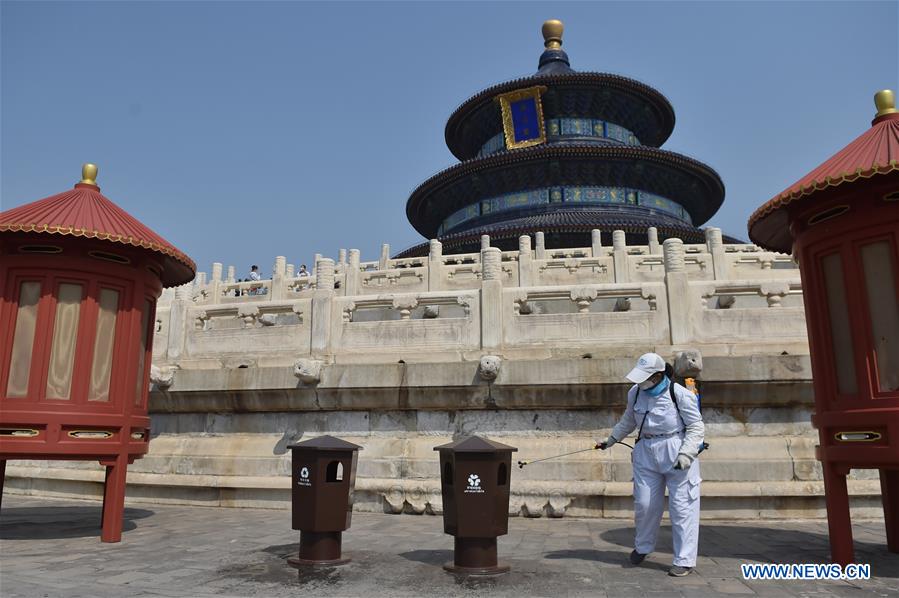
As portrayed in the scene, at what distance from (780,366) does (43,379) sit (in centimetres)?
897

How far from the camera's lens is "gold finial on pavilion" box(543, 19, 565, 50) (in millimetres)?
37562

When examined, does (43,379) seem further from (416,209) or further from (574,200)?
(416,209)

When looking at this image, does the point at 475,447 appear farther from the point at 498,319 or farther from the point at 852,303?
the point at 498,319

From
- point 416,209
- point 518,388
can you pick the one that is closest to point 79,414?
point 518,388

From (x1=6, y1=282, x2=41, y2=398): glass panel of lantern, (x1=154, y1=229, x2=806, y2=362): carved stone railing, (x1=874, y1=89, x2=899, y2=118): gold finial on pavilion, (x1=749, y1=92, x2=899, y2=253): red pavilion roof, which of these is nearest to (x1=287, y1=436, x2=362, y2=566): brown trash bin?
(x1=6, y1=282, x2=41, y2=398): glass panel of lantern

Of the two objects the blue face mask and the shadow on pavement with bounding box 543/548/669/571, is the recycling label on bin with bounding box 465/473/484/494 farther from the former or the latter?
the blue face mask

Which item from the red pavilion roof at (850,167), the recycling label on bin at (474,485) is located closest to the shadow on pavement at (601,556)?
the recycling label on bin at (474,485)

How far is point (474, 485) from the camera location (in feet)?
18.6

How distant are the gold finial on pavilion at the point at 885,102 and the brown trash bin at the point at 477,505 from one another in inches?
195

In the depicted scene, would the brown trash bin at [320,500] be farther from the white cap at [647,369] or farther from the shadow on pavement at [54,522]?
the shadow on pavement at [54,522]

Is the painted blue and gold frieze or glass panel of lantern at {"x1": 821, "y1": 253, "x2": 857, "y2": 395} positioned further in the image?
the painted blue and gold frieze

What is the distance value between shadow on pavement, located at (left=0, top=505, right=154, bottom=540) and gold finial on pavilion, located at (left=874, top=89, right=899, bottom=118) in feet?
30.9

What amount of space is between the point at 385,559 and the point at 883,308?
4917 millimetres

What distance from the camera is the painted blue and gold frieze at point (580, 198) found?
29.1 m
